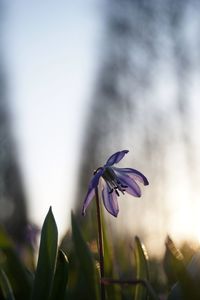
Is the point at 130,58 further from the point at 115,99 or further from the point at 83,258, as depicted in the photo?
the point at 83,258

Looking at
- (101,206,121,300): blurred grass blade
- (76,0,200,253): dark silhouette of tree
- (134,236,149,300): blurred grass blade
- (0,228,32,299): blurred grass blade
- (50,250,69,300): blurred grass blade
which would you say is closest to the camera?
(50,250,69,300): blurred grass blade

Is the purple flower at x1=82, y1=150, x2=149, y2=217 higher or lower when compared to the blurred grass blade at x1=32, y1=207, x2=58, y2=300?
higher

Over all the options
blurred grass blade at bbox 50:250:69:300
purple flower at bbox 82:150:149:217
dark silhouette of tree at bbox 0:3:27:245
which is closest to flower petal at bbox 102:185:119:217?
purple flower at bbox 82:150:149:217

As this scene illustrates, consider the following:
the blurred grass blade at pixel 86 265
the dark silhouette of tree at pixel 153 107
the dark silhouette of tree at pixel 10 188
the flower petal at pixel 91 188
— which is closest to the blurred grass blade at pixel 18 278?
the blurred grass blade at pixel 86 265

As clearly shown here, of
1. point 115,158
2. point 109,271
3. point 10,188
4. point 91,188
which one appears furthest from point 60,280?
point 10,188

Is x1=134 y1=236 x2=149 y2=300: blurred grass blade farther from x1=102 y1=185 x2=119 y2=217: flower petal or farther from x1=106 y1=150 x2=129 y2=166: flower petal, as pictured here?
x1=106 y1=150 x2=129 y2=166: flower petal
